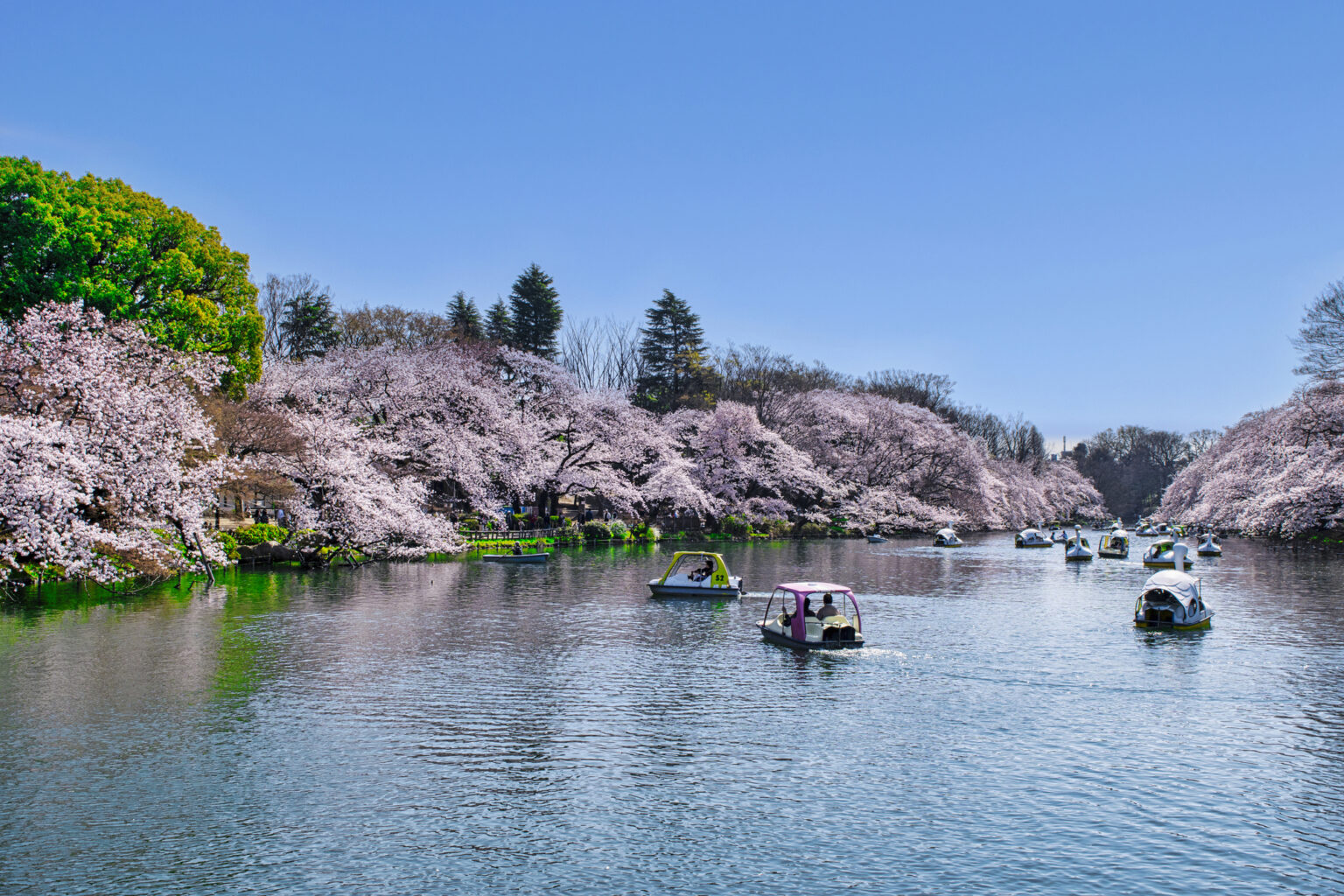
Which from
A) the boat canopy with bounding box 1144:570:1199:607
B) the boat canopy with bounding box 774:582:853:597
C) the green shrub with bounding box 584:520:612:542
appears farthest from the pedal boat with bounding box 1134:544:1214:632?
the green shrub with bounding box 584:520:612:542

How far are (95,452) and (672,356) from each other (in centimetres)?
6924

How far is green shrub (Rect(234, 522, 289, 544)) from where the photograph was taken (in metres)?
52.4

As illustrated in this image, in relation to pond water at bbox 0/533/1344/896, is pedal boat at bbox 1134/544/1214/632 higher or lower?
higher

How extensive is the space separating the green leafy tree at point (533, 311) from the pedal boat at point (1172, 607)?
7504cm

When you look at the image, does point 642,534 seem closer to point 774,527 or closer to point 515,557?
point 774,527

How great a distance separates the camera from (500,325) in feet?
328

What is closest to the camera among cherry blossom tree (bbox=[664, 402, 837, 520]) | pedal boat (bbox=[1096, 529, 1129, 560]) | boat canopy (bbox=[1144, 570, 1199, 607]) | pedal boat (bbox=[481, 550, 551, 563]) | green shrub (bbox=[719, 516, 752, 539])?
boat canopy (bbox=[1144, 570, 1199, 607])

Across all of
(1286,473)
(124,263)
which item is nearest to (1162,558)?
(1286,473)

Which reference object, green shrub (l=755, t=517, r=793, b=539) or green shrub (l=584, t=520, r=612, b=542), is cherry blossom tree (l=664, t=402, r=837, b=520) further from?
green shrub (l=584, t=520, r=612, b=542)

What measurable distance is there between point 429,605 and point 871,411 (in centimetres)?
7755

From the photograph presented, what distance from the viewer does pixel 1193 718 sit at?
68.2ft

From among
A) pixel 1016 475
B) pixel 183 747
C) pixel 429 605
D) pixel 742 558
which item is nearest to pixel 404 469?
pixel 742 558

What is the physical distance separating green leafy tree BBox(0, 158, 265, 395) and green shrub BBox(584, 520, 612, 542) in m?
30.9

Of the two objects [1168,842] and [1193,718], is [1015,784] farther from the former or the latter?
[1193,718]
